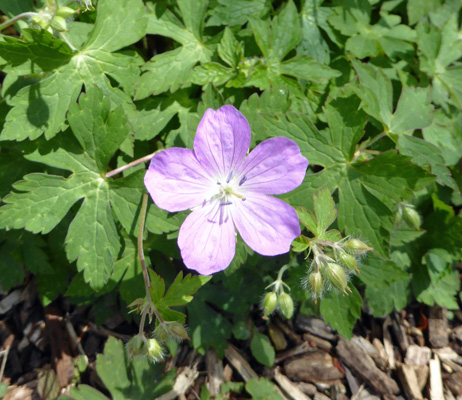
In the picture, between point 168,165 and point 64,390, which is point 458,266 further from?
point 64,390

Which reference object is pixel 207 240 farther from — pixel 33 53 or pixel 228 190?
pixel 33 53

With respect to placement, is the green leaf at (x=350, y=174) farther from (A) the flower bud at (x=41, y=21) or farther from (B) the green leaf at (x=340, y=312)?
(A) the flower bud at (x=41, y=21)

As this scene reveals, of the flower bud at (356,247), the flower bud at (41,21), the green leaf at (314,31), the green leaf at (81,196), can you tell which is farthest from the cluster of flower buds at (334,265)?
the flower bud at (41,21)

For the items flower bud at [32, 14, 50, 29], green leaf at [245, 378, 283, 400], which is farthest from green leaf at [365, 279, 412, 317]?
flower bud at [32, 14, 50, 29]

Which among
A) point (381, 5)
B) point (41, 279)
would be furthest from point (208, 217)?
point (381, 5)

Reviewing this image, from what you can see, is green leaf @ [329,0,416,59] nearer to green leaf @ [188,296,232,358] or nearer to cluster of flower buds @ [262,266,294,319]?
cluster of flower buds @ [262,266,294,319]
